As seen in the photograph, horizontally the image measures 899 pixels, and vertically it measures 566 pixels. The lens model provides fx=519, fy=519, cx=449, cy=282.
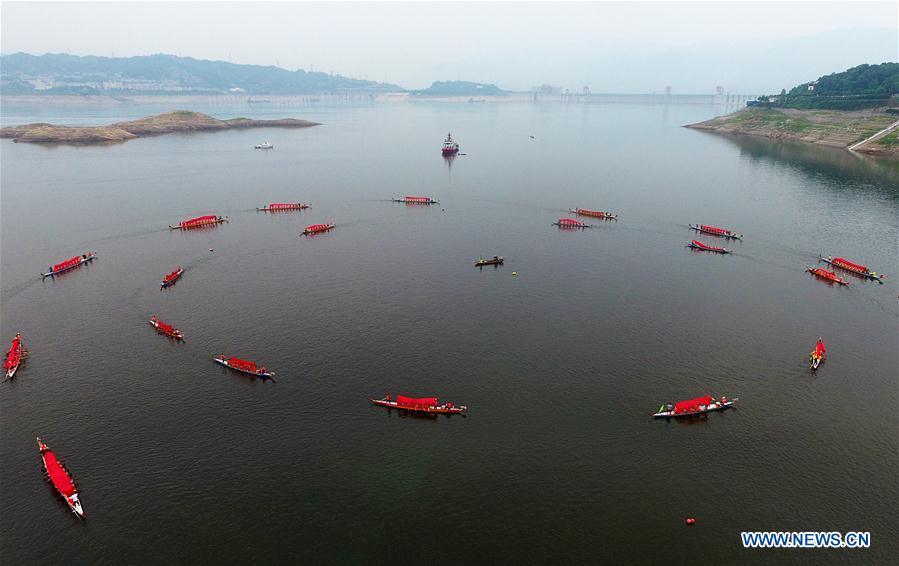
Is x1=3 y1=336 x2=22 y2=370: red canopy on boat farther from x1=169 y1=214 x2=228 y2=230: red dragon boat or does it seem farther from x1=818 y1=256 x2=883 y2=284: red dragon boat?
x1=818 y1=256 x2=883 y2=284: red dragon boat

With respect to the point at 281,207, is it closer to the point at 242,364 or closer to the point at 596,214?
the point at 596,214

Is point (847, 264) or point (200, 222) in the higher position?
point (200, 222)

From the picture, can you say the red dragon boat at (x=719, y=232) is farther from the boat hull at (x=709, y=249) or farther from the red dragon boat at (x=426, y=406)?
the red dragon boat at (x=426, y=406)

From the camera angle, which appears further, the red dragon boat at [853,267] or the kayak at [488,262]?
the kayak at [488,262]

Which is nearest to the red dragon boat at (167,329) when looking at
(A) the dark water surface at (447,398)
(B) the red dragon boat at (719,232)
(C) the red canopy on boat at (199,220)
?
(A) the dark water surface at (447,398)

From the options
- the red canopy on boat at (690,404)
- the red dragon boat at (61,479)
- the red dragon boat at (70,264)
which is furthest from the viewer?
the red dragon boat at (70,264)

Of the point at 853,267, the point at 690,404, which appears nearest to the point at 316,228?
the point at 690,404
